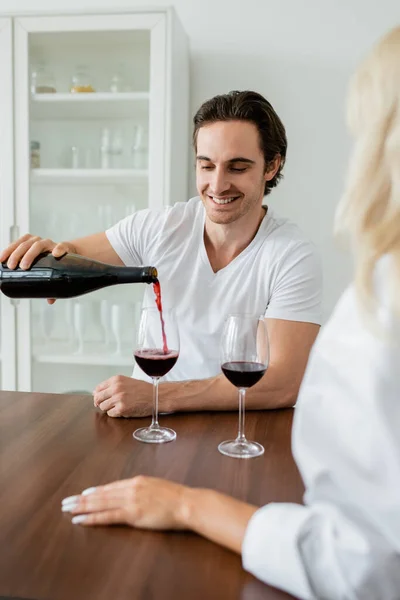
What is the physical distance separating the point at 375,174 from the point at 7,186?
2043mm

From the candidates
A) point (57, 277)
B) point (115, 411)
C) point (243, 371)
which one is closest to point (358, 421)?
point (243, 371)

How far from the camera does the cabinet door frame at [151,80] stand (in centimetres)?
220

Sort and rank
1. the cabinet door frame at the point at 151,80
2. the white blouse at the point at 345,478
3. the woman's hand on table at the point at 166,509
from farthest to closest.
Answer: the cabinet door frame at the point at 151,80, the woman's hand on table at the point at 166,509, the white blouse at the point at 345,478

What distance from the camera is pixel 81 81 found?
94.5 inches

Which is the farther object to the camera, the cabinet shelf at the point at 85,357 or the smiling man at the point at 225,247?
the cabinet shelf at the point at 85,357

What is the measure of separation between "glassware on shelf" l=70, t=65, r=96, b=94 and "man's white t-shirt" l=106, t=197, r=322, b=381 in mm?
990

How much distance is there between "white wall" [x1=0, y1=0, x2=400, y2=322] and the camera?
7.84ft

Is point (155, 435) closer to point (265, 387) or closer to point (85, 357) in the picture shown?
point (265, 387)

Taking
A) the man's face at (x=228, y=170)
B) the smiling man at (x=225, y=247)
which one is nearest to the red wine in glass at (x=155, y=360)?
the smiling man at (x=225, y=247)

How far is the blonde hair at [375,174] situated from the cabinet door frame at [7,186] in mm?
1981

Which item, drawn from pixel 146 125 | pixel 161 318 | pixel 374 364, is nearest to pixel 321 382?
pixel 374 364

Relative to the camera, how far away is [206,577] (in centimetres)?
60

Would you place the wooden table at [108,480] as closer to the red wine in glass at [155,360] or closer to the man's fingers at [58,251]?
the red wine in glass at [155,360]

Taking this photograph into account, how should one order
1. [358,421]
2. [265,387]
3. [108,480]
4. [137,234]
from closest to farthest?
[358,421] < [108,480] < [265,387] < [137,234]
